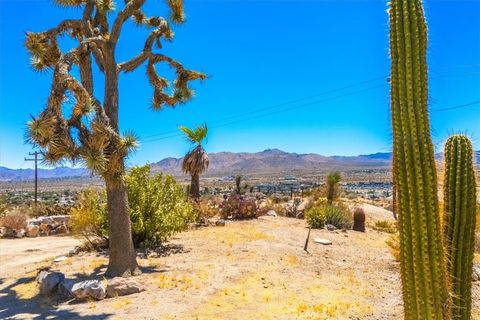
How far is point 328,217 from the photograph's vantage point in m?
15.4

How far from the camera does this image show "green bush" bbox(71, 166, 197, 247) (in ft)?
35.9

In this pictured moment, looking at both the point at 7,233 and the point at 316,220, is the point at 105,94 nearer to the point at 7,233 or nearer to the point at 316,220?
the point at 316,220

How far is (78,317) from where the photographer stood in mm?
6422

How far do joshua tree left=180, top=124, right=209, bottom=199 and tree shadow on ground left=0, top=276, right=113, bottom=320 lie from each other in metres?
9.41

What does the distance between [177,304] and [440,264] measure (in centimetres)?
427

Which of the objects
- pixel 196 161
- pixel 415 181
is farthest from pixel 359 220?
pixel 415 181

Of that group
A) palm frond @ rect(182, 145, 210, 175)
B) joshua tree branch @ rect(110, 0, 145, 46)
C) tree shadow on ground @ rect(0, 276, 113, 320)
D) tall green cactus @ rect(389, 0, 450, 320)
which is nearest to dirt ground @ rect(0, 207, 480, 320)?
tree shadow on ground @ rect(0, 276, 113, 320)

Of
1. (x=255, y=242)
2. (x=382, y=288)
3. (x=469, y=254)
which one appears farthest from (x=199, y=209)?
(x=469, y=254)

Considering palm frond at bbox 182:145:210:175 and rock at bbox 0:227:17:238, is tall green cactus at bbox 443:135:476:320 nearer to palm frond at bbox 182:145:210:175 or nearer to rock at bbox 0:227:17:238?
palm frond at bbox 182:145:210:175

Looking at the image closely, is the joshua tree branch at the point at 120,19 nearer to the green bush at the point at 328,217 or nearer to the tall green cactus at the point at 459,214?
the tall green cactus at the point at 459,214

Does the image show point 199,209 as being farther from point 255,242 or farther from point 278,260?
point 278,260

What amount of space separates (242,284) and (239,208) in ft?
29.8

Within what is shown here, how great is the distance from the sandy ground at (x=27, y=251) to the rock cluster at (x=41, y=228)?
2.56 feet

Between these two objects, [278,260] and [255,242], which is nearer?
[278,260]
